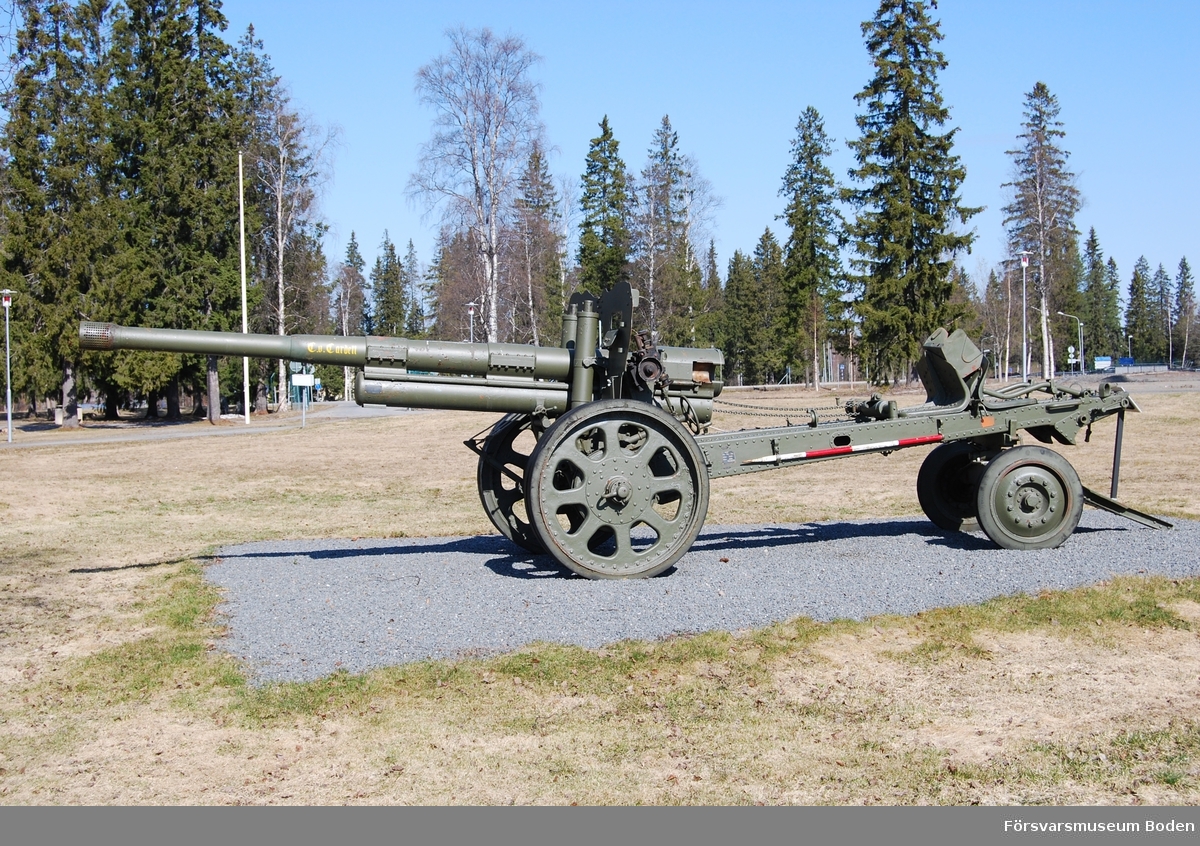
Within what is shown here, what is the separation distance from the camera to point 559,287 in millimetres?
68812

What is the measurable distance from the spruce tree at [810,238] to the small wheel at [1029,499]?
45447 mm

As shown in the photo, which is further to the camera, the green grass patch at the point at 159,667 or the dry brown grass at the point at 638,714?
the green grass patch at the point at 159,667

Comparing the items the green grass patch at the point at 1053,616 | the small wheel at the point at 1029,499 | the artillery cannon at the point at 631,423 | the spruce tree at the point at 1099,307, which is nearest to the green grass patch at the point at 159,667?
the artillery cannon at the point at 631,423

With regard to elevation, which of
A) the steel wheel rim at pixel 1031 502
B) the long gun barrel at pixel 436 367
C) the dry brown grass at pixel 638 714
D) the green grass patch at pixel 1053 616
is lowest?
the dry brown grass at pixel 638 714

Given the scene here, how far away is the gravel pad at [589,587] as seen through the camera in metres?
6.81

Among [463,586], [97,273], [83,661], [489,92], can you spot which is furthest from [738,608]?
[97,273]

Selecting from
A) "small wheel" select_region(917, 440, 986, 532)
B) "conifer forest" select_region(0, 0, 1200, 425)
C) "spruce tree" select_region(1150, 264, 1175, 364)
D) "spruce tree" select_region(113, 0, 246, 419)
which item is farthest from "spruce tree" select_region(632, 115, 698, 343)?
"spruce tree" select_region(1150, 264, 1175, 364)

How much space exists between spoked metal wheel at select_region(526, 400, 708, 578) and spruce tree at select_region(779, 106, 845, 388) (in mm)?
46895

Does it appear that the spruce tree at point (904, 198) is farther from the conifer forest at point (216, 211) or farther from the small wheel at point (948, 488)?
the small wheel at point (948, 488)

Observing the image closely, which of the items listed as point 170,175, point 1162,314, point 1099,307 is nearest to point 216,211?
point 170,175

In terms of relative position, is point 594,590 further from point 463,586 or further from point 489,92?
point 489,92

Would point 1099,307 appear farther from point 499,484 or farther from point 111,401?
point 499,484

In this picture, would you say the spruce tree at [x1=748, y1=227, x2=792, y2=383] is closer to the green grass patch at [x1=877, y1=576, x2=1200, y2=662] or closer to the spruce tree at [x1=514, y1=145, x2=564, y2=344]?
the spruce tree at [x1=514, y1=145, x2=564, y2=344]

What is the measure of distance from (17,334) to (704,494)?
→ 3646 cm
